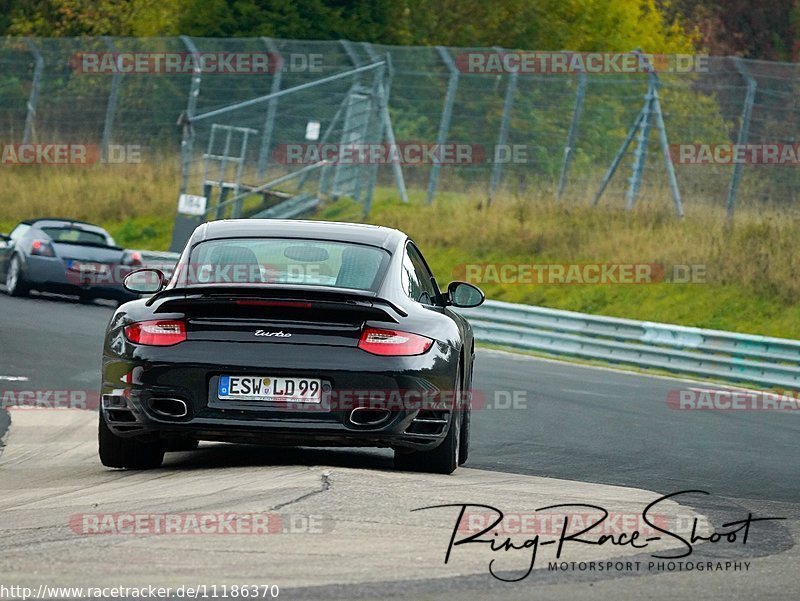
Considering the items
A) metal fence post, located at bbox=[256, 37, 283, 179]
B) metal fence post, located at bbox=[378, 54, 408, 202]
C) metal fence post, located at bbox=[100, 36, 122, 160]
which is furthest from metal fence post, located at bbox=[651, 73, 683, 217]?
metal fence post, located at bbox=[100, 36, 122, 160]

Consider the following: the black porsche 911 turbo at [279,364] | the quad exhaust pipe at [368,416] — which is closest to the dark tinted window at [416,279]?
the black porsche 911 turbo at [279,364]

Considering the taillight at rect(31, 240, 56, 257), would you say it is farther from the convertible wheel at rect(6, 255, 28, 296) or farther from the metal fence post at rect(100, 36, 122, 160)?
the metal fence post at rect(100, 36, 122, 160)

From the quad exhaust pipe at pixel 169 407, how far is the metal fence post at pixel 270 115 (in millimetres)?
26215

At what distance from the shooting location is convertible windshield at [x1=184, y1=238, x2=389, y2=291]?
32.6 feet

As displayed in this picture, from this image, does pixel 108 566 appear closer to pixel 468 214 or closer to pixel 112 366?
pixel 112 366

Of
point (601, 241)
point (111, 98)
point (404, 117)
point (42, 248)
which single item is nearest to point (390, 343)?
point (42, 248)

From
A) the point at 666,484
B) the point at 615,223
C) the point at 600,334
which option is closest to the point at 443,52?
the point at 615,223

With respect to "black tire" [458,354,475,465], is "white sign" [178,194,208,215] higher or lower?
A: lower

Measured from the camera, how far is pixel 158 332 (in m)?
9.51

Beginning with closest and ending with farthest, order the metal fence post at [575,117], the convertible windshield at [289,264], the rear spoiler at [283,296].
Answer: the rear spoiler at [283,296]
the convertible windshield at [289,264]
the metal fence post at [575,117]

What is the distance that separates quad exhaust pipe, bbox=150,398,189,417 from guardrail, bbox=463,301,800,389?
12126 mm

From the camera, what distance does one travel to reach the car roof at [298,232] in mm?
10336

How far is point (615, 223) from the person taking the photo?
31203 millimetres

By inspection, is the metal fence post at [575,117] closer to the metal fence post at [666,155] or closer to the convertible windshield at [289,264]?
the metal fence post at [666,155]
